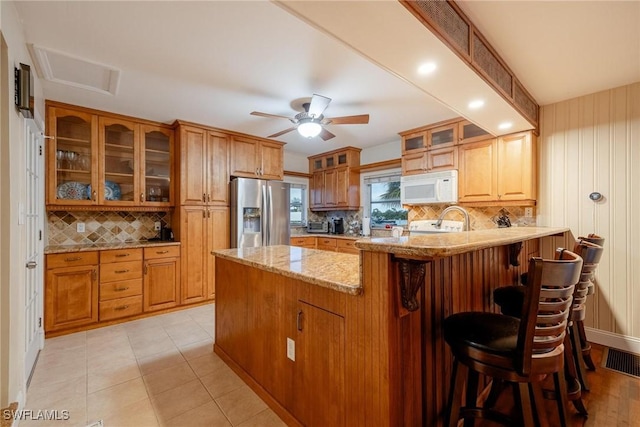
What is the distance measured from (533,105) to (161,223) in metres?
4.87

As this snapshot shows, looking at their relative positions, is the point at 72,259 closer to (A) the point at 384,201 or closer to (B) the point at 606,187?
(A) the point at 384,201

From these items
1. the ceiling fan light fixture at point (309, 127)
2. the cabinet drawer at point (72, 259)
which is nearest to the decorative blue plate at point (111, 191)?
the cabinet drawer at point (72, 259)

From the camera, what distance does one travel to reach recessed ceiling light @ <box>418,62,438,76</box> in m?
1.80

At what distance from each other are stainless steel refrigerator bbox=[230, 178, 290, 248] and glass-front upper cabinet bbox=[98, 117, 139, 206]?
1216 mm

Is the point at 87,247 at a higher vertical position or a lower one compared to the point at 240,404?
higher

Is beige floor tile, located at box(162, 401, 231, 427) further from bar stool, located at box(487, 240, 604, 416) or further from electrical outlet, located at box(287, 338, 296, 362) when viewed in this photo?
bar stool, located at box(487, 240, 604, 416)

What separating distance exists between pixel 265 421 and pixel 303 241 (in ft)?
11.7

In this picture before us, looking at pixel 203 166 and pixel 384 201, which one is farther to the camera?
pixel 384 201

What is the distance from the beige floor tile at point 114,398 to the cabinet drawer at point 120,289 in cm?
148

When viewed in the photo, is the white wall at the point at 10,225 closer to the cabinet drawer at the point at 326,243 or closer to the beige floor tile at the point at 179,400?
the beige floor tile at the point at 179,400

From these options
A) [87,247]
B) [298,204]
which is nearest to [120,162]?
[87,247]

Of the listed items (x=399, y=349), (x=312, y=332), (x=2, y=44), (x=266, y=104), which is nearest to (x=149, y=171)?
(x=266, y=104)

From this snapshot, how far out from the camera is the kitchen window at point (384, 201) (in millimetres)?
4848

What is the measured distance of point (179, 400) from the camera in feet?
6.10
